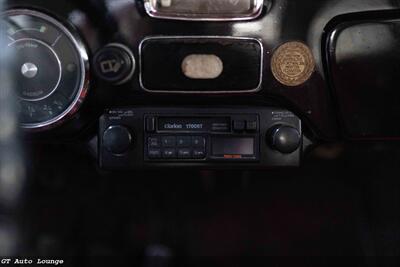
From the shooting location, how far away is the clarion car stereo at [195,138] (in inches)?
57.3

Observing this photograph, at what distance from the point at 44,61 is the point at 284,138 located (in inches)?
24.4

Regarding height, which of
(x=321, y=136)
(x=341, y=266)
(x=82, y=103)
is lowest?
(x=341, y=266)

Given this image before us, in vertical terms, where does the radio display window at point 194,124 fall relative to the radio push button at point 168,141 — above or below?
above

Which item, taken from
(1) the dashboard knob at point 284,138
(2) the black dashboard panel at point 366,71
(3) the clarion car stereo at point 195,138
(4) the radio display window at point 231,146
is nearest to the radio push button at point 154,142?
(3) the clarion car stereo at point 195,138

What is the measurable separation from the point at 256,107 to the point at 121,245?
1.72 feet

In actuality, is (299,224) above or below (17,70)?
below

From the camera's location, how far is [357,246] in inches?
64.2

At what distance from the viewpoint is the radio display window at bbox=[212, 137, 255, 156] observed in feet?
4.82

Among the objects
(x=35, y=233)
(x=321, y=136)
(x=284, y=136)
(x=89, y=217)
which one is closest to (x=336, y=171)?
(x=321, y=136)

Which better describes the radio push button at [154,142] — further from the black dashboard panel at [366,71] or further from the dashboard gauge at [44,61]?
the black dashboard panel at [366,71]

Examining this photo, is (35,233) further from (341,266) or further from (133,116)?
(341,266)

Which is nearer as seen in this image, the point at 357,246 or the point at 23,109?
the point at 23,109

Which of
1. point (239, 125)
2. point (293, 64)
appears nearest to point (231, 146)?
point (239, 125)

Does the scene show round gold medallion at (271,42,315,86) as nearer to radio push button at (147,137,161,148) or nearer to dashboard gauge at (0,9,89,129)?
radio push button at (147,137,161,148)
